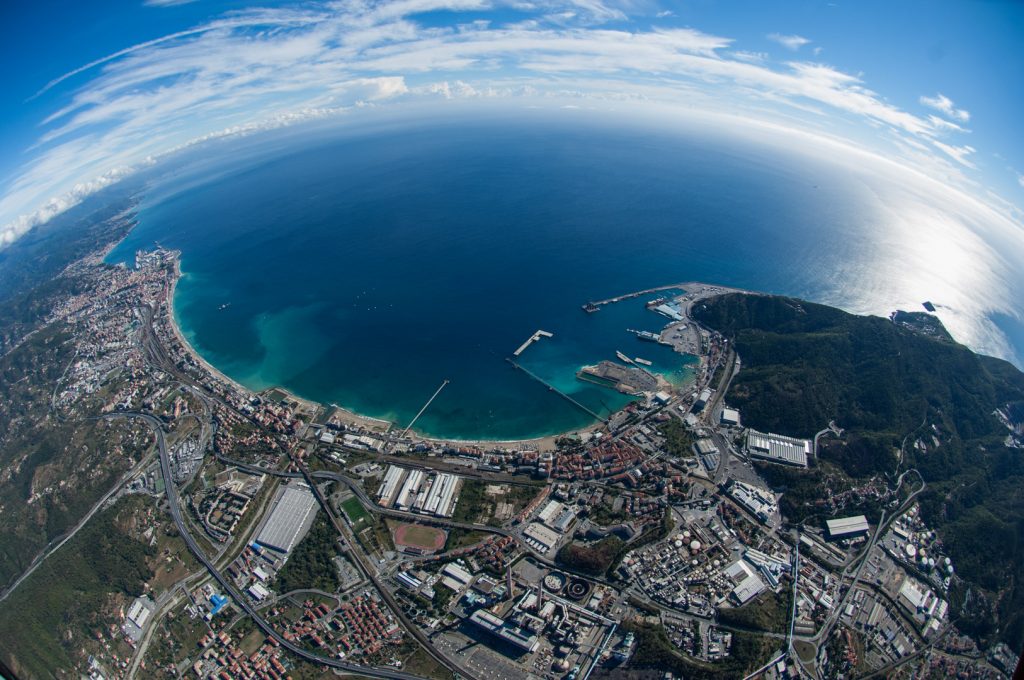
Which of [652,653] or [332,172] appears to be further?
[332,172]

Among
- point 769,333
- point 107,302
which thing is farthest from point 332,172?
point 769,333

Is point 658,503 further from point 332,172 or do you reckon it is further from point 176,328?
point 332,172

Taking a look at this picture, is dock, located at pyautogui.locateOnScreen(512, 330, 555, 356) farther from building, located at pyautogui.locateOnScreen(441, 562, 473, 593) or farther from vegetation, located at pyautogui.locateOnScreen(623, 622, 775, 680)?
vegetation, located at pyautogui.locateOnScreen(623, 622, 775, 680)

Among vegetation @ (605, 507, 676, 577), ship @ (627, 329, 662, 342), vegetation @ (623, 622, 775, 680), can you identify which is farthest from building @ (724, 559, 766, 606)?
ship @ (627, 329, 662, 342)

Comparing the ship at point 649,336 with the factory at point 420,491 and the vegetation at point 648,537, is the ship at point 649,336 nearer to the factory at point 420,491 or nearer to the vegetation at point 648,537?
the vegetation at point 648,537

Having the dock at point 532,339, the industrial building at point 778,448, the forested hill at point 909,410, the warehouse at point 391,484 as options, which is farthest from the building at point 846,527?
the warehouse at point 391,484

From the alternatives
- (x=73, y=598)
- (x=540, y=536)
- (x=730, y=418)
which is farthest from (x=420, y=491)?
(x=730, y=418)
